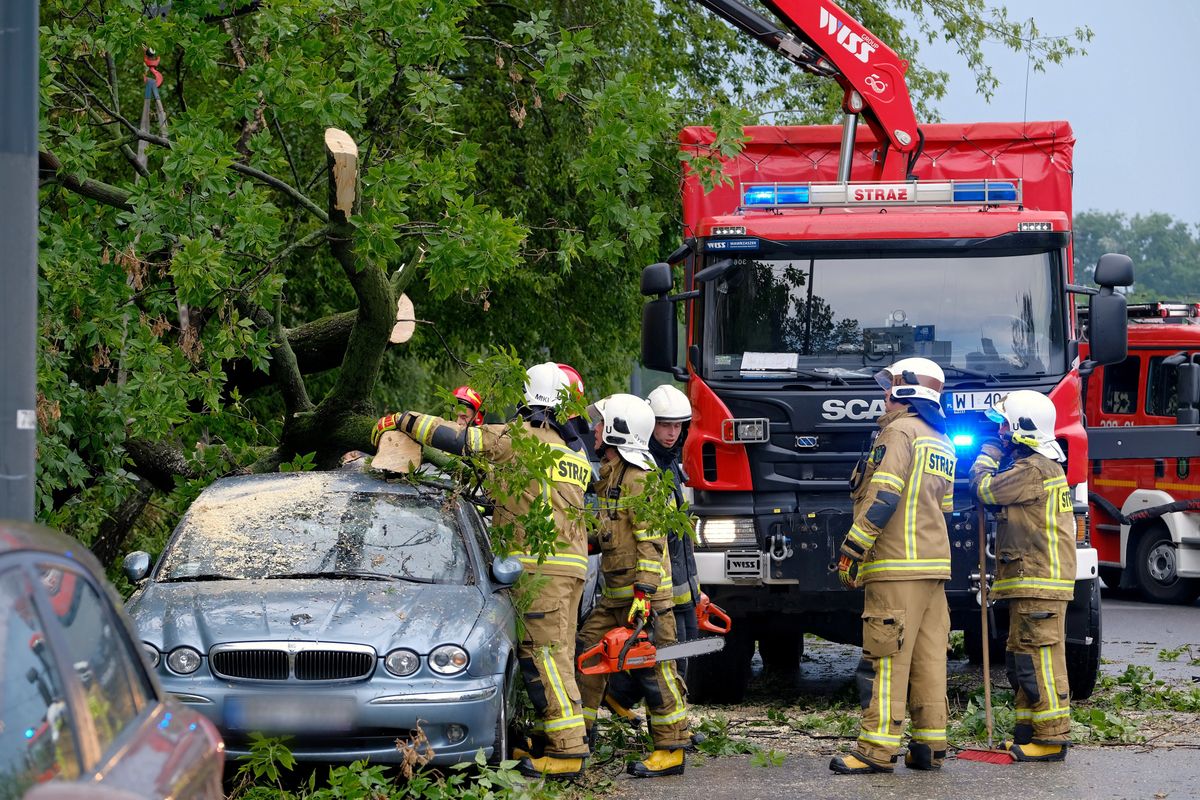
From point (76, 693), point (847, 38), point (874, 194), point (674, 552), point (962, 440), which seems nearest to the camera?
point (76, 693)

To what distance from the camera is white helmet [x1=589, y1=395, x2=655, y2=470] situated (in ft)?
27.6

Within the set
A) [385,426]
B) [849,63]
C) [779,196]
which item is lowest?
[385,426]

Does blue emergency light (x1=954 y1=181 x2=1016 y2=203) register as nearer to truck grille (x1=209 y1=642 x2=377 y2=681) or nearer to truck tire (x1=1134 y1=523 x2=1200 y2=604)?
truck grille (x1=209 y1=642 x2=377 y2=681)

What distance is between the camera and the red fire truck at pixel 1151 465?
15.6 m

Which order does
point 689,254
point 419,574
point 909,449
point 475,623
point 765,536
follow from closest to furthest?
point 475,623
point 419,574
point 909,449
point 765,536
point 689,254

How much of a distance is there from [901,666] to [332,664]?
2.96m

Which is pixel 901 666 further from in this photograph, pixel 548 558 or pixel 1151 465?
pixel 1151 465

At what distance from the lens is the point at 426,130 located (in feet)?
33.9

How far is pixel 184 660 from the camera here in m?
6.61

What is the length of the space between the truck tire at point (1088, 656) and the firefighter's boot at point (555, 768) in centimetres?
370

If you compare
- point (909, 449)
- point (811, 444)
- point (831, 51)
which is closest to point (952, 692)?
point (811, 444)

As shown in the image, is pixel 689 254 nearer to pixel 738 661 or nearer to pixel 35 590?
pixel 738 661

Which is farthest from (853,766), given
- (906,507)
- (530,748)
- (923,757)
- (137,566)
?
(137,566)

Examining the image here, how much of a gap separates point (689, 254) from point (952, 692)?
3396mm
